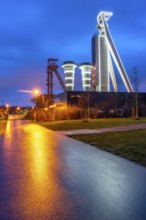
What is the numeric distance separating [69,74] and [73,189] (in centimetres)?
10009

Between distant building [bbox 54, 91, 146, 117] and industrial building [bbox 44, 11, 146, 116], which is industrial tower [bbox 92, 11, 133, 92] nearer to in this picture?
industrial building [bbox 44, 11, 146, 116]

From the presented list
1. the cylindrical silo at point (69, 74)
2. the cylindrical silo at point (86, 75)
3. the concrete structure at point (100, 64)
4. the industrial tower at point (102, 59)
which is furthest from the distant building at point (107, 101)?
the concrete structure at point (100, 64)

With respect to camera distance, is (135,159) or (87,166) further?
(135,159)

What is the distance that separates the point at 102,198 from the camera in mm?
5816

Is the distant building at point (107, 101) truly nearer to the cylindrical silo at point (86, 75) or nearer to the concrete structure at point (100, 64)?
the cylindrical silo at point (86, 75)

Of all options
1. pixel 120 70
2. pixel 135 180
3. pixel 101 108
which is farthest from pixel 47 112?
pixel 135 180

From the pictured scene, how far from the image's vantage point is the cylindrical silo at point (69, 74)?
10488 cm

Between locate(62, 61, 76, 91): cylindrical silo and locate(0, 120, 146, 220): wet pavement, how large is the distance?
9466 centimetres

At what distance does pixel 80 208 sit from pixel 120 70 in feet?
314

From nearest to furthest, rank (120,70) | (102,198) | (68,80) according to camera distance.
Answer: (102,198)
(120,70)
(68,80)

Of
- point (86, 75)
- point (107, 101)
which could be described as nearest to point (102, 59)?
point (86, 75)

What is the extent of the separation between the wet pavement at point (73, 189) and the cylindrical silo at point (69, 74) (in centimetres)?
9466

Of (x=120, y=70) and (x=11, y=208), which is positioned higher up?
(x=120, y=70)

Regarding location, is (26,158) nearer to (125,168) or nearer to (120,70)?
(125,168)
